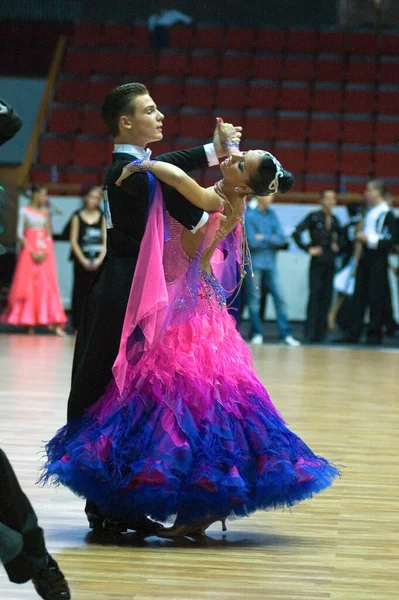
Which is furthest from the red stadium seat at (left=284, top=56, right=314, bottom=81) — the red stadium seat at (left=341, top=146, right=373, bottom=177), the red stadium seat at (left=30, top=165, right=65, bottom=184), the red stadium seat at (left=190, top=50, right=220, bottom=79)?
the red stadium seat at (left=30, top=165, right=65, bottom=184)

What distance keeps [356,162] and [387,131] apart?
0.67 metres

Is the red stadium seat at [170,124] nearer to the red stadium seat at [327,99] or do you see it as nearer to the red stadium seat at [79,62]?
the red stadium seat at [79,62]

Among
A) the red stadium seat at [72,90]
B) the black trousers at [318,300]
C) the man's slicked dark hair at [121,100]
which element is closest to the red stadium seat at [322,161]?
the black trousers at [318,300]

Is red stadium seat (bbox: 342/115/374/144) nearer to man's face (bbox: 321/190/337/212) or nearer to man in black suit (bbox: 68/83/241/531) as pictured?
man's face (bbox: 321/190/337/212)

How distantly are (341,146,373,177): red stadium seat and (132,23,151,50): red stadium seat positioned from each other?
3.41 meters

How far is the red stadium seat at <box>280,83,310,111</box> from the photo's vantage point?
44.3 ft

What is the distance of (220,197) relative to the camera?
10.4ft

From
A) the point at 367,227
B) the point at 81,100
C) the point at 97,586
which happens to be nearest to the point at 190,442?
the point at 97,586

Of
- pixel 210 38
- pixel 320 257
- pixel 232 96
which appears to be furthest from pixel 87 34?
pixel 320 257

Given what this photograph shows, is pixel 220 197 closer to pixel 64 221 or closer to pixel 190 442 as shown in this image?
pixel 190 442

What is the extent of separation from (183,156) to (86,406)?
0.81 metres

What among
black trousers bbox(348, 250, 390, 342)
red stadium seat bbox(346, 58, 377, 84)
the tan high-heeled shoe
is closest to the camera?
the tan high-heeled shoe

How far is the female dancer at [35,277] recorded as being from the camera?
35.3 ft

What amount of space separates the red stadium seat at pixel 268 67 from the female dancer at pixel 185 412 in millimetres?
10977
